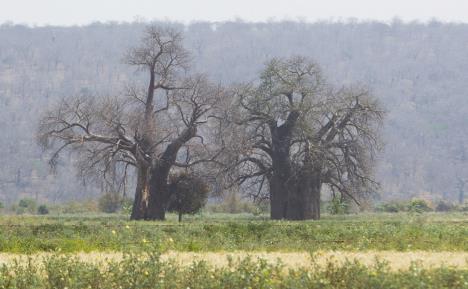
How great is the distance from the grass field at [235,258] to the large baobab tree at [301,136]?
21.0 metres

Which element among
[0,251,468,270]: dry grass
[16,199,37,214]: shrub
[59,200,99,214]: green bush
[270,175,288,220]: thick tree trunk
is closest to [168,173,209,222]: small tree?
[270,175,288,220]: thick tree trunk

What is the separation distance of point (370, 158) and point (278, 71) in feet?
24.8

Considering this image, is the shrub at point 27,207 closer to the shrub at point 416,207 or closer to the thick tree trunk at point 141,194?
the thick tree trunk at point 141,194

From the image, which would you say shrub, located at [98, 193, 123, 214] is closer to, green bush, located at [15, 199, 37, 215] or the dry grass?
green bush, located at [15, 199, 37, 215]

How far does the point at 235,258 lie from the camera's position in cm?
2066

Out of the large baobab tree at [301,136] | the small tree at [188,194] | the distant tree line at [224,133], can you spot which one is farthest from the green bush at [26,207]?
the large baobab tree at [301,136]

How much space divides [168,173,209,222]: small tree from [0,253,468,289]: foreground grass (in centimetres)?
3592

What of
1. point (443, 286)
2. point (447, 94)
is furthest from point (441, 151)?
point (443, 286)

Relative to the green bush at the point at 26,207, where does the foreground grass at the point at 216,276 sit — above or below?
below

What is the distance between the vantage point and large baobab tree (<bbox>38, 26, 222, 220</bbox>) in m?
51.4

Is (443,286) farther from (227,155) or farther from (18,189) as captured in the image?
(18,189)

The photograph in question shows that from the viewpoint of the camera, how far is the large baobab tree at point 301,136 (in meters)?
54.0

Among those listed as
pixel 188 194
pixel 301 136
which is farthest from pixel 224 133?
pixel 301 136

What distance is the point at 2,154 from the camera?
145 meters
